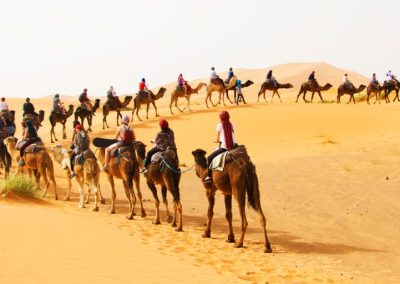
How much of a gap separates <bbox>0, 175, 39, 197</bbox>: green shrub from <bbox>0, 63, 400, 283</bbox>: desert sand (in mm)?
353

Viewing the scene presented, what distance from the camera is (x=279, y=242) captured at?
39.1ft

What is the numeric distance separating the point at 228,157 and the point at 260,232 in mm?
2444

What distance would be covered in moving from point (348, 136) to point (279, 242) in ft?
60.6

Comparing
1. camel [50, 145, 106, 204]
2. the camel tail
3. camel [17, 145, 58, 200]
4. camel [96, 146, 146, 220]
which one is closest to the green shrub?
camel [17, 145, 58, 200]

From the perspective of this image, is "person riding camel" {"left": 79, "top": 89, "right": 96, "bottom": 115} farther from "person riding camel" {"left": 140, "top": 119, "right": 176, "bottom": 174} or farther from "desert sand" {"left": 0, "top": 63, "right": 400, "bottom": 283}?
"person riding camel" {"left": 140, "top": 119, "right": 176, "bottom": 174}

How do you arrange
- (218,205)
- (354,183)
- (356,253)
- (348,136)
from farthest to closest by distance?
(348,136) < (354,183) < (218,205) < (356,253)

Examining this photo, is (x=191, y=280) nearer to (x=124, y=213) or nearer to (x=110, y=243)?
(x=110, y=243)

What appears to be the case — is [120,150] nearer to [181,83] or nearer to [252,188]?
[252,188]

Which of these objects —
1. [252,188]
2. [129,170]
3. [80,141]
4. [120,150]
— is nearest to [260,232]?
[252,188]

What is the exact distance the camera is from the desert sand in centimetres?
814

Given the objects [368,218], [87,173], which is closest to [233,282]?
[368,218]

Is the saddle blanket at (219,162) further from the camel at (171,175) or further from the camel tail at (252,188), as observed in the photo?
the camel at (171,175)

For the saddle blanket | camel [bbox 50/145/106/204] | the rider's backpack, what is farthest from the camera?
camel [bbox 50/145/106/204]

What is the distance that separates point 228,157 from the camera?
1136cm
